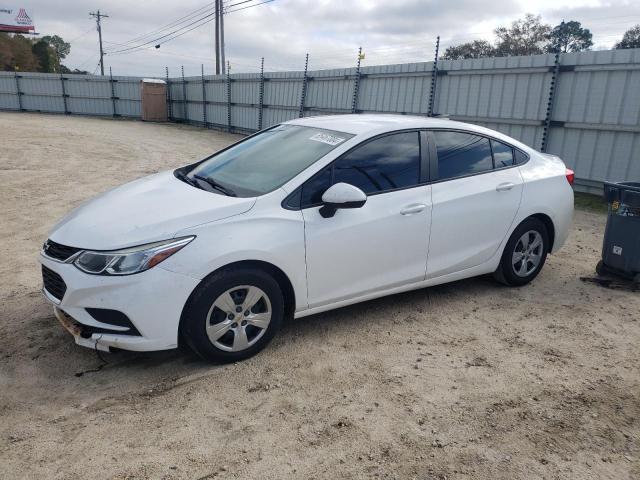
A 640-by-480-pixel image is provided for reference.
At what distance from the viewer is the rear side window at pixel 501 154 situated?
15.3 ft

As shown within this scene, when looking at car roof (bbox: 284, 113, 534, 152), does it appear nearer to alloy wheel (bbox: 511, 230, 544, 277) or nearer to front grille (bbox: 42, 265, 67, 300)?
alloy wheel (bbox: 511, 230, 544, 277)

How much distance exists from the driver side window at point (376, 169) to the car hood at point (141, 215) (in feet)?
1.58

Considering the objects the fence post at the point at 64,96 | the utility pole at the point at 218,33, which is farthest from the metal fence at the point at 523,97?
the fence post at the point at 64,96

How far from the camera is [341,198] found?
3512 millimetres

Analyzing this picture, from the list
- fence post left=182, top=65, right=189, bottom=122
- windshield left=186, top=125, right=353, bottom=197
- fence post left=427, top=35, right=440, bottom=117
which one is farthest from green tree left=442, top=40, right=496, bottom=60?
windshield left=186, top=125, right=353, bottom=197

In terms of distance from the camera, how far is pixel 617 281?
519cm

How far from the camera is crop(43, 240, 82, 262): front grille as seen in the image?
128 inches

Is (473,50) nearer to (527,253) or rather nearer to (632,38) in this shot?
(632,38)

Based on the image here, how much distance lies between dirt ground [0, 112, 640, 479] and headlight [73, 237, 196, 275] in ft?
2.45

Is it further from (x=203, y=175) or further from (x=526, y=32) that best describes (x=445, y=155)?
(x=526, y=32)

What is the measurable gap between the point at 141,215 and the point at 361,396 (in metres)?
1.82

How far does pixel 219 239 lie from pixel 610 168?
8.18 metres

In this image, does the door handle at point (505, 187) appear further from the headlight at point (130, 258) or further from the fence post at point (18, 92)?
the fence post at point (18, 92)

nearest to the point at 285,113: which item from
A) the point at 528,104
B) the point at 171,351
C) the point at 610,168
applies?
the point at 528,104
